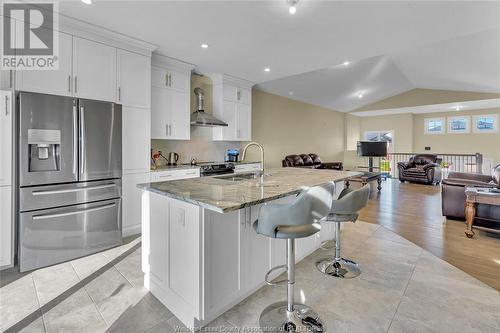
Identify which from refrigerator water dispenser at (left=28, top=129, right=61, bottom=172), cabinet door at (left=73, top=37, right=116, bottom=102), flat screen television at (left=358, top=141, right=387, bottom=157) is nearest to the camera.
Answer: refrigerator water dispenser at (left=28, top=129, right=61, bottom=172)

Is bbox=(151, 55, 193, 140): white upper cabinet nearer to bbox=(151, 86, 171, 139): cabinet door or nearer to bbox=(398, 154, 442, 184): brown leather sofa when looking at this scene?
bbox=(151, 86, 171, 139): cabinet door

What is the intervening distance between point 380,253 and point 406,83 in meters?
7.84

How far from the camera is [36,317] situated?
73.5 inches

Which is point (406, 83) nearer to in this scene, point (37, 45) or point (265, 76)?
point (265, 76)

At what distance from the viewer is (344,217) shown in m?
2.39

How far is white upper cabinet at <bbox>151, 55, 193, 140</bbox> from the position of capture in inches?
163

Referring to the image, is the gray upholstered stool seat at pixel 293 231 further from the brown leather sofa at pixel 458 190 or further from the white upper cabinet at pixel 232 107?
the white upper cabinet at pixel 232 107

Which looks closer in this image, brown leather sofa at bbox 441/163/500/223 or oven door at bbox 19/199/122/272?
oven door at bbox 19/199/122/272

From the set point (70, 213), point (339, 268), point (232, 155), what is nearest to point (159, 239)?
point (70, 213)

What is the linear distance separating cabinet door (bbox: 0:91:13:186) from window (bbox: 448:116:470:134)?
12876mm

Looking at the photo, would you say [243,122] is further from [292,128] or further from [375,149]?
[375,149]

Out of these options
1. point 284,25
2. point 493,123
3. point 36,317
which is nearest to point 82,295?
point 36,317

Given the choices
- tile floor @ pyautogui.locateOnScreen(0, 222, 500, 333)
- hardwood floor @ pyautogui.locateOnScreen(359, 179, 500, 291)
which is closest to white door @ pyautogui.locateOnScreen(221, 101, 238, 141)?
hardwood floor @ pyautogui.locateOnScreen(359, 179, 500, 291)

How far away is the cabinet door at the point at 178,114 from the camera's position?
434 cm
